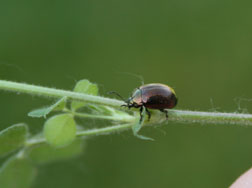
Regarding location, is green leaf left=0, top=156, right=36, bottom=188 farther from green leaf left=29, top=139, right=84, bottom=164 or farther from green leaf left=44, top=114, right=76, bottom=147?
green leaf left=44, top=114, right=76, bottom=147

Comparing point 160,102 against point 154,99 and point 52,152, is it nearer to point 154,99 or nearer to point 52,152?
point 154,99

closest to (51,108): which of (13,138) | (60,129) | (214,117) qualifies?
(60,129)

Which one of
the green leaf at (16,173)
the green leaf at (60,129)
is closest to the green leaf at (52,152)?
the green leaf at (16,173)

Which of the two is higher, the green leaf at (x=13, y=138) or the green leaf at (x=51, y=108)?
the green leaf at (x=51, y=108)

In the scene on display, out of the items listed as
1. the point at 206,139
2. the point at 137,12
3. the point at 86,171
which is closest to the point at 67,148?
the point at 86,171

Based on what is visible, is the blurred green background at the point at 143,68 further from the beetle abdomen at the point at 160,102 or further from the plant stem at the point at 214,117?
the plant stem at the point at 214,117

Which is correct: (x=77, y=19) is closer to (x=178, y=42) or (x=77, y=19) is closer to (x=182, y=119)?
(x=178, y=42)
